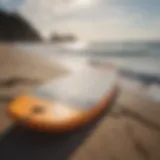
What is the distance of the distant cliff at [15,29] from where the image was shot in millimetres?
971

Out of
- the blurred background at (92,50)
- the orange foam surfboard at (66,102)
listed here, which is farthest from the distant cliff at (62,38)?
the orange foam surfboard at (66,102)

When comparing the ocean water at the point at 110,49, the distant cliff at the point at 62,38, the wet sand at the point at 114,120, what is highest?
the distant cliff at the point at 62,38

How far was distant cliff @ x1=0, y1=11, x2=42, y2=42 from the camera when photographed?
3.19 feet

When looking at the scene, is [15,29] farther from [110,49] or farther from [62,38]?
[110,49]

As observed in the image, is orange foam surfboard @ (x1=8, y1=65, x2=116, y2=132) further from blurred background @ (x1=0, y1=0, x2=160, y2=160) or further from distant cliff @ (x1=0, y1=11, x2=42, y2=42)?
distant cliff @ (x1=0, y1=11, x2=42, y2=42)

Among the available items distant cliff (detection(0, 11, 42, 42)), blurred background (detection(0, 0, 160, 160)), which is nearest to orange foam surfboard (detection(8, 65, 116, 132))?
blurred background (detection(0, 0, 160, 160))

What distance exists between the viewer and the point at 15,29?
Result: 99 cm

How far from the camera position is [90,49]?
94 centimetres

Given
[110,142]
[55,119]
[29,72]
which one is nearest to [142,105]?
[110,142]

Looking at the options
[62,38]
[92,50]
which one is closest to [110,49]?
[92,50]

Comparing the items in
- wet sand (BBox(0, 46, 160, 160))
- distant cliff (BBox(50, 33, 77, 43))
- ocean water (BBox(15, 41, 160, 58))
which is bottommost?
wet sand (BBox(0, 46, 160, 160))

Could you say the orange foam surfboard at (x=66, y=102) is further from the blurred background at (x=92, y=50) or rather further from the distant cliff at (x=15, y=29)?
the distant cliff at (x=15, y=29)

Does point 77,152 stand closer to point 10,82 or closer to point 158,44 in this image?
point 10,82

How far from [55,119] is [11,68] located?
253mm
